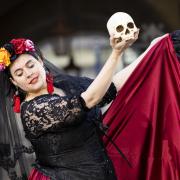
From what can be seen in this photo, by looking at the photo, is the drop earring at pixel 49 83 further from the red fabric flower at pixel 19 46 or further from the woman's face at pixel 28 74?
the red fabric flower at pixel 19 46

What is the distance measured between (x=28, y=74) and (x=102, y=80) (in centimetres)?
30

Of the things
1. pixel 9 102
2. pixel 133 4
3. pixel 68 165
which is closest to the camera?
pixel 68 165

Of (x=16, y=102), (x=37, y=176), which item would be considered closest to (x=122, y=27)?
(x=16, y=102)

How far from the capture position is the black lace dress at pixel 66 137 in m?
2.26

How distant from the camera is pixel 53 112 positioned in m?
2.25

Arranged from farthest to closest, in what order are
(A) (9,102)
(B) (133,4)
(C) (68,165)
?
(B) (133,4) → (A) (9,102) → (C) (68,165)

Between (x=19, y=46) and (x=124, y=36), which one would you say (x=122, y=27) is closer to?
(x=124, y=36)

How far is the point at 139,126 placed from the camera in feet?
8.77

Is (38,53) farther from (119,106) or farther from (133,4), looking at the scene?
(133,4)

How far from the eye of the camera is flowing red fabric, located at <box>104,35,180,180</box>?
2654 mm

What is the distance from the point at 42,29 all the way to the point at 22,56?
3.62 m

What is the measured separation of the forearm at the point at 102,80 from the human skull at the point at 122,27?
0.07 meters

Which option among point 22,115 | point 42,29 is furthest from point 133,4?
point 22,115

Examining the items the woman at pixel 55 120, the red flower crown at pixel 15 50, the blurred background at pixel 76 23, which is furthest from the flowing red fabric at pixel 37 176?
the blurred background at pixel 76 23
